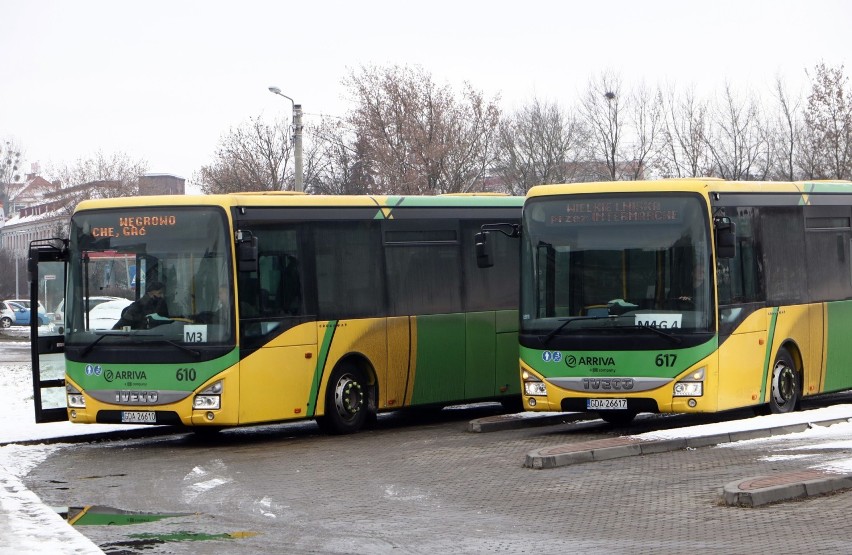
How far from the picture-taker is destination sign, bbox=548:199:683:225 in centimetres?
1694

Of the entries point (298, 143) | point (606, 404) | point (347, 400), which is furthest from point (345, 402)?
point (298, 143)

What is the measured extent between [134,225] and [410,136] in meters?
35.8

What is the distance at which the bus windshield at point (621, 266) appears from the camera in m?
16.8

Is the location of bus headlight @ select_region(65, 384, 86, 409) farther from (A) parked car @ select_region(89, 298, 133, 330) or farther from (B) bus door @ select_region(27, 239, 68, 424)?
→ (A) parked car @ select_region(89, 298, 133, 330)

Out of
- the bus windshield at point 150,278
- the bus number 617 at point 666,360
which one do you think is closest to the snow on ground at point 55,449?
the bus number 617 at point 666,360

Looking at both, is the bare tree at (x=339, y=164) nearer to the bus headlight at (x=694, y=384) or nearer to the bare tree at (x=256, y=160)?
the bare tree at (x=256, y=160)

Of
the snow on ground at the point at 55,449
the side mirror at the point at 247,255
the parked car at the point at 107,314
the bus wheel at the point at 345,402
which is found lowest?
the snow on ground at the point at 55,449

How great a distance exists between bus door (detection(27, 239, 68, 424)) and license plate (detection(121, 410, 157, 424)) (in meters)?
1.47

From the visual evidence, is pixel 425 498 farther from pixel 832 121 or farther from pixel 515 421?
pixel 832 121

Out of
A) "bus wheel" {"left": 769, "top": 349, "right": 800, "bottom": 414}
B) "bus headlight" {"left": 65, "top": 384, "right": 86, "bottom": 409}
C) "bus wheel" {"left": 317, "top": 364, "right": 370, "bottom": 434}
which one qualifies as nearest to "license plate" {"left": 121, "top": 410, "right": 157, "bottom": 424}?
"bus headlight" {"left": 65, "top": 384, "right": 86, "bottom": 409}

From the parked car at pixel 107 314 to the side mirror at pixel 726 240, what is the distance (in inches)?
270

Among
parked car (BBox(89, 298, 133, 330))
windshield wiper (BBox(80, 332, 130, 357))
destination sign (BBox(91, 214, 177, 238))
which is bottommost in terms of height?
windshield wiper (BBox(80, 332, 130, 357))

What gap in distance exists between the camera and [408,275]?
19547 mm

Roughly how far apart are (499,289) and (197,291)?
5.36 m
